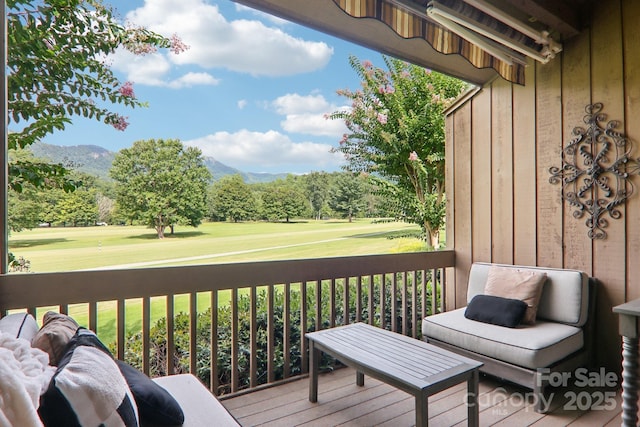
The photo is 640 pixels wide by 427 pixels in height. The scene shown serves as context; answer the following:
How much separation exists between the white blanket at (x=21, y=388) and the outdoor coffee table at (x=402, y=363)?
58.6 inches

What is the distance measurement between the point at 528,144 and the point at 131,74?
3457mm

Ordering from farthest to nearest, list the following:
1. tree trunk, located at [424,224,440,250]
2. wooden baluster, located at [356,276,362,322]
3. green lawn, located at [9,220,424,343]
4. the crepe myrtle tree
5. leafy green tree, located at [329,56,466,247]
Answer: tree trunk, located at [424,224,440,250] < leafy green tree, located at [329,56,466,247] < wooden baluster, located at [356,276,362,322] < green lawn, located at [9,220,424,343] < the crepe myrtle tree

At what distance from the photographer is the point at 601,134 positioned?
2887 millimetres

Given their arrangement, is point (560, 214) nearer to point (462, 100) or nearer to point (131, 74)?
point (462, 100)

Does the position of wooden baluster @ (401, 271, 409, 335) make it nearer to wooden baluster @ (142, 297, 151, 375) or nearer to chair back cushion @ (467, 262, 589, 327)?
chair back cushion @ (467, 262, 589, 327)

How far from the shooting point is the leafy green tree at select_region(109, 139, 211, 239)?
2.79 meters

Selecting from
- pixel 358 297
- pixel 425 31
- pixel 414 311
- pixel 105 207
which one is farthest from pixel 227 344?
pixel 425 31

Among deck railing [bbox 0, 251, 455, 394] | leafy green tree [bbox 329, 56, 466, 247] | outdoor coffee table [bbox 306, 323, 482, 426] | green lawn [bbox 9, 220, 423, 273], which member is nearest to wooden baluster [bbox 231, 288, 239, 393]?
deck railing [bbox 0, 251, 455, 394]

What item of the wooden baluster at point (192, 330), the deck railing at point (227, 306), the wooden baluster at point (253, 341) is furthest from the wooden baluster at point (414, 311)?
the wooden baluster at point (192, 330)

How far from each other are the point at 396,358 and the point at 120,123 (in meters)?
2.61

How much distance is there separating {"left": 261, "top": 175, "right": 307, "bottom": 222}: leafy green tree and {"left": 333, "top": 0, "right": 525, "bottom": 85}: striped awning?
178 cm

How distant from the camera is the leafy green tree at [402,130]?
469 centimetres

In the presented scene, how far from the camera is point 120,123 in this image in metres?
2.84

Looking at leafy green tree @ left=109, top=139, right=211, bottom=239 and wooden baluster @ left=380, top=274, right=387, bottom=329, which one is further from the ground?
leafy green tree @ left=109, top=139, right=211, bottom=239
